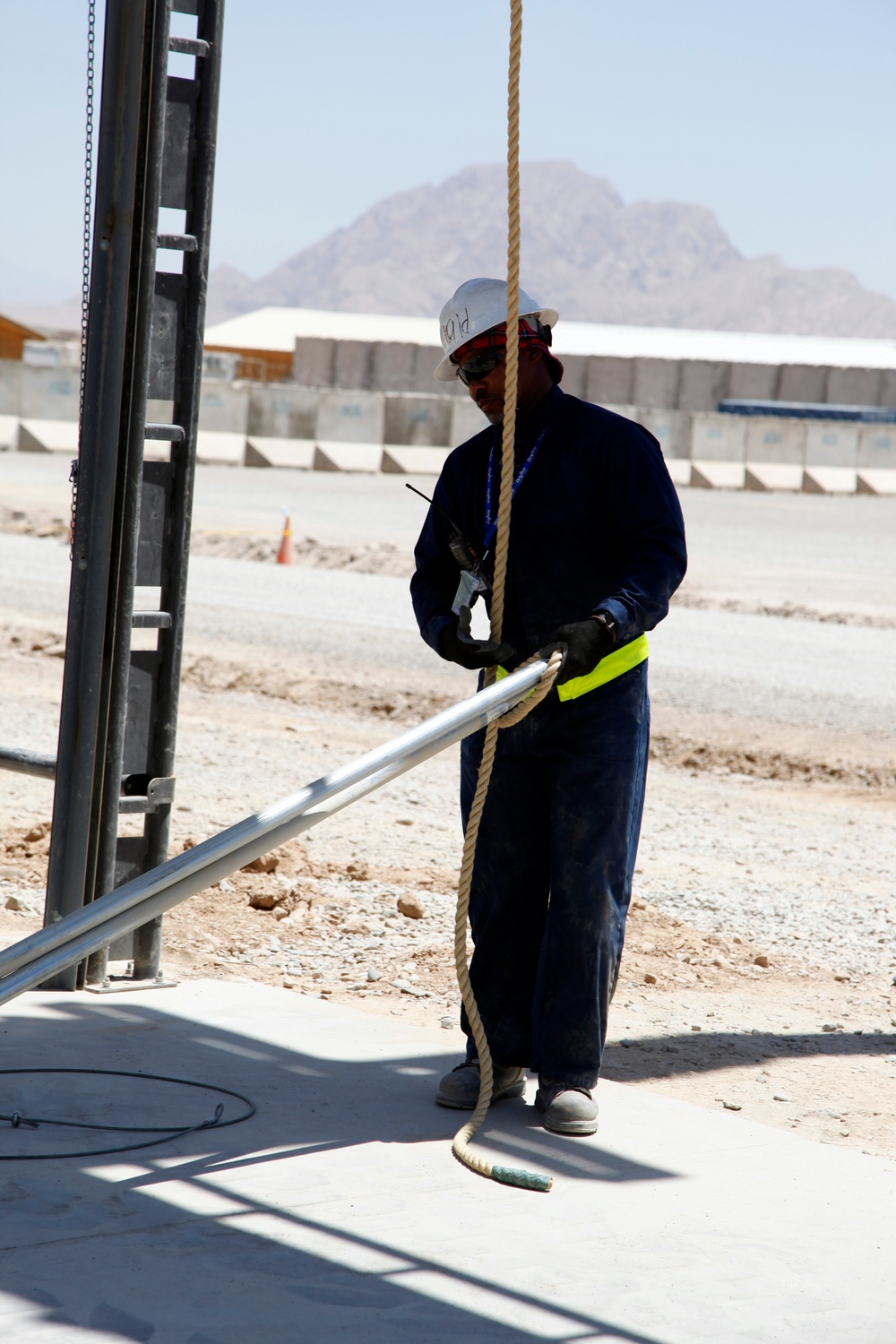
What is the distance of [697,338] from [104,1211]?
8518cm

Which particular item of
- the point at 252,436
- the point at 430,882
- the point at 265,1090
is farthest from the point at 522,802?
the point at 252,436

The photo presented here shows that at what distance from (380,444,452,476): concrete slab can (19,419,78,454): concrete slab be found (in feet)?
20.5

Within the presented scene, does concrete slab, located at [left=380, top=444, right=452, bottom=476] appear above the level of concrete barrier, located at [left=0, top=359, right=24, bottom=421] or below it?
below

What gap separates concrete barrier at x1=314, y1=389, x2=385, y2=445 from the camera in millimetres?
33188

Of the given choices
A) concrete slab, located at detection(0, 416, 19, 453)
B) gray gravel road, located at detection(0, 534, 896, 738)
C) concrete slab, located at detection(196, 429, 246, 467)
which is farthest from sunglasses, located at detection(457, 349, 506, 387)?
concrete slab, located at detection(0, 416, 19, 453)

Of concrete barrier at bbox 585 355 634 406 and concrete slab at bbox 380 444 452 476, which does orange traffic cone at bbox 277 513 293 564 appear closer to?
concrete slab at bbox 380 444 452 476

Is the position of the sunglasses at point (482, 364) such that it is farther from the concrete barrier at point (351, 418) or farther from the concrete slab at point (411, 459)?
the concrete barrier at point (351, 418)

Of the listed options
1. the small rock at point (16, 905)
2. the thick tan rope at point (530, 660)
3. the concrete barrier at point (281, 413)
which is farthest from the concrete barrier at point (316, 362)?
the thick tan rope at point (530, 660)

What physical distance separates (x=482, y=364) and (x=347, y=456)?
94.9ft

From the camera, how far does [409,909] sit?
6.66m

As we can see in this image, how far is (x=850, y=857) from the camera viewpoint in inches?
325

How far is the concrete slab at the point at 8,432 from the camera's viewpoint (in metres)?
31.3

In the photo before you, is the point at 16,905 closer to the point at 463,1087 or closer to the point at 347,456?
the point at 463,1087

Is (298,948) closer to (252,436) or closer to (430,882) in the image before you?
(430,882)
